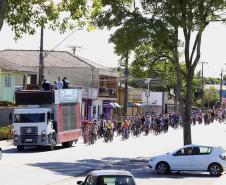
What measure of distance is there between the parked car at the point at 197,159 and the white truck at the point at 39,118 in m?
12.0

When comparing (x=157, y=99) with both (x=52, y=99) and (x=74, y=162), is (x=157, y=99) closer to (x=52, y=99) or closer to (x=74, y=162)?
(x=52, y=99)

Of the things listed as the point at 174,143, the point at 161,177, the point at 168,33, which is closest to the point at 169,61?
the point at 168,33

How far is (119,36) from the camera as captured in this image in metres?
34.7

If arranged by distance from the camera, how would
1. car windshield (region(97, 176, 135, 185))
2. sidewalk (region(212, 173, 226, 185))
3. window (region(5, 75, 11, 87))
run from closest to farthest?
car windshield (region(97, 176, 135, 185)), sidewalk (region(212, 173, 226, 185)), window (region(5, 75, 11, 87))

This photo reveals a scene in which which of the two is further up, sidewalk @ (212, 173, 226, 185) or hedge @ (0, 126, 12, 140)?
hedge @ (0, 126, 12, 140)

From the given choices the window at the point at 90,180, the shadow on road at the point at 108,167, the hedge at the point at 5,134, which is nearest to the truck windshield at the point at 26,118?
the shadow on road at the point at 108,167

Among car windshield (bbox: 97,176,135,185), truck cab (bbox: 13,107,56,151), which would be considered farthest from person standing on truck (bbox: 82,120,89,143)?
car windshield (bbox: 97,176,135,185)

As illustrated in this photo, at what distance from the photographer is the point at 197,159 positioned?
1094 inches

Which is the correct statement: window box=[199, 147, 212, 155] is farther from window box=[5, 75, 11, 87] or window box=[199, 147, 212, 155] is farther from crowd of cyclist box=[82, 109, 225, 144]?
window box=[5, 75, 11, 87]

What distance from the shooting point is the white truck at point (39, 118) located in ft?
127

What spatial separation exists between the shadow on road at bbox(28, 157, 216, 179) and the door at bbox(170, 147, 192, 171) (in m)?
0.39

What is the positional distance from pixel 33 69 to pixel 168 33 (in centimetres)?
4397

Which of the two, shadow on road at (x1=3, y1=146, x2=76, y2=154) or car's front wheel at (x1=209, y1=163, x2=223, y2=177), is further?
shadow on road at (x1=3, y1=146, x2=76, y2=154)

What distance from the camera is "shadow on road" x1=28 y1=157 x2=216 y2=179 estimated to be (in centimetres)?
2771
